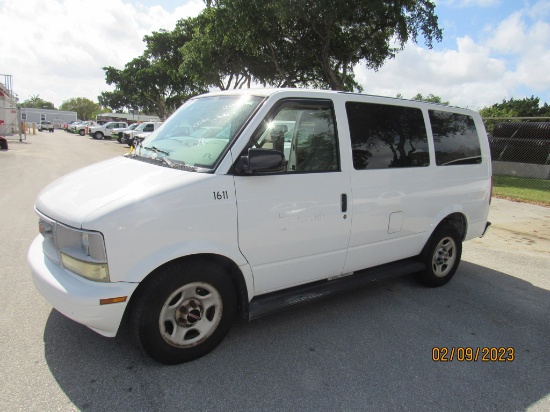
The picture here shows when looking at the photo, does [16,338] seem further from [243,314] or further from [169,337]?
[243,314]

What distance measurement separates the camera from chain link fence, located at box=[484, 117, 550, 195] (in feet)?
52.0

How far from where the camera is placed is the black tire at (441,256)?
14.5ft

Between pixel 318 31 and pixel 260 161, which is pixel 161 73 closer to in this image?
pixel 318 31

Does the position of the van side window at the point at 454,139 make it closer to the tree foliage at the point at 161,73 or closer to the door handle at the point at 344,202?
the door handle at the point at 344,202

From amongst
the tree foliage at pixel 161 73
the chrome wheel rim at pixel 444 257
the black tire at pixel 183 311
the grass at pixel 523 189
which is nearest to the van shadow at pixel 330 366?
the black tire at pixel 183 311

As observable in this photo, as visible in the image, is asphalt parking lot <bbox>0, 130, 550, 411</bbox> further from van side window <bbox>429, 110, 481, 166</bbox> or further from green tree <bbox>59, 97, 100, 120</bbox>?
green tree <bbox>59, 97, 100, 120</bbox>

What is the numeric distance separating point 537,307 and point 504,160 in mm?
15186

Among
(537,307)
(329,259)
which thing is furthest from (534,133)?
(329,259)

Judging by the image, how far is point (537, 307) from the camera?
4285 mm

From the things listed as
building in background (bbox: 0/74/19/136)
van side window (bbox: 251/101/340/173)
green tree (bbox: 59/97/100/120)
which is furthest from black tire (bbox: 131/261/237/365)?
green tree (bbox: 59/97/100/120)

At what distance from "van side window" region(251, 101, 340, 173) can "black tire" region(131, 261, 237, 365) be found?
1128 millimetres

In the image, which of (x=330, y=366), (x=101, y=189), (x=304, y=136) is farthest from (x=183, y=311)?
(x=304, y=136)

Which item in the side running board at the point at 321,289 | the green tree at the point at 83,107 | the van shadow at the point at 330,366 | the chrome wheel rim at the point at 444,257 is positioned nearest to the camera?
the van shadow at the point at 330,366

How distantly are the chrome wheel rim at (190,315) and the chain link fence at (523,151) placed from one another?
15.9m
